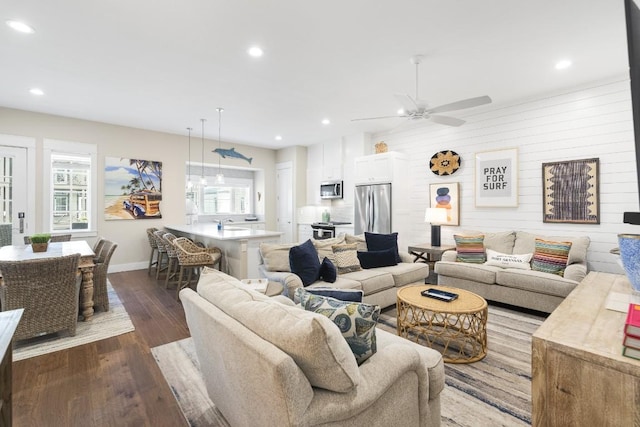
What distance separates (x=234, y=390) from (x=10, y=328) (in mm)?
970

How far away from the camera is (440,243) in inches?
205

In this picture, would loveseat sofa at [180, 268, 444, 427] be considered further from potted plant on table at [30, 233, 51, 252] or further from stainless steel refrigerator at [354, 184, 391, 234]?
stainless steel refrigerator at [354, 184, 391, 234]

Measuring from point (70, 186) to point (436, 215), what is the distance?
6592mm

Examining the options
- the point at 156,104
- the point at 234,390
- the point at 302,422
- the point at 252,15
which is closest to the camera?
the point at 302,422

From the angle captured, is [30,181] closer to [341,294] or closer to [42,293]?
[42,293]

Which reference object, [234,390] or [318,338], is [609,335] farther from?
[234,390]

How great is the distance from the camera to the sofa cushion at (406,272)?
12.6 feet

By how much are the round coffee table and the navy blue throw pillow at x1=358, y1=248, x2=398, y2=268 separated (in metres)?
1.03

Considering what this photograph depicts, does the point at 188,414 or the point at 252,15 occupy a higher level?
the point at 252,15

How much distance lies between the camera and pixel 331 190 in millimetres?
7102

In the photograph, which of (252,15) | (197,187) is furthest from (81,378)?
(197,187)

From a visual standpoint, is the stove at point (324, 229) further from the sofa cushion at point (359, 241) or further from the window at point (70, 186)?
the window at point (70, 186)

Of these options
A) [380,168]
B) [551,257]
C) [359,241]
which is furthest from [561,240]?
[380,168]

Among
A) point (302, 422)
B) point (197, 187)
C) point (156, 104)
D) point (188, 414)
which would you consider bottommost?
point (188, 414)
